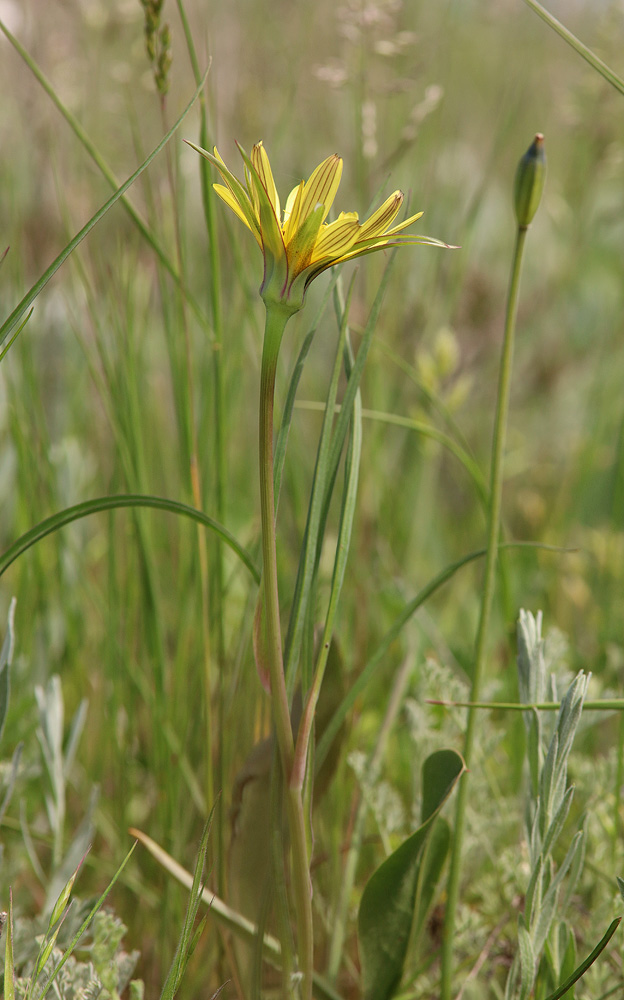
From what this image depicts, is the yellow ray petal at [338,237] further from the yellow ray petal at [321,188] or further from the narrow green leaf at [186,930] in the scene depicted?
the narrow green leaf at [186,930]

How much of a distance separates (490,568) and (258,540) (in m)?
0.24

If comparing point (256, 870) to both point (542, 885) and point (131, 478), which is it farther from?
point (131, 478)

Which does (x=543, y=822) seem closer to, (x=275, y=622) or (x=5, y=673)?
(x=275, y=622)

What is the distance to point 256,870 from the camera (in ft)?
1.69

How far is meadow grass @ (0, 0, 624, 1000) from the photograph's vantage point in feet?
1.94

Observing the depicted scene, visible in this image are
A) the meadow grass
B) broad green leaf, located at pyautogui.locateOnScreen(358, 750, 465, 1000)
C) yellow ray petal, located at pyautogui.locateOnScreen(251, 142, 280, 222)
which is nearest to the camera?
yellow ray petal, located at pyautogui.locateOnScreen(251, 142, 280, 222)

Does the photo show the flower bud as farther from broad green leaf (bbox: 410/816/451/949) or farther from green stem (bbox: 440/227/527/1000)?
broad green leaf (bbox: 410/816/451/949)

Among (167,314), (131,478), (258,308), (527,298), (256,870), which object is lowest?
(256,870)

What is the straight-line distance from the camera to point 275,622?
38cm

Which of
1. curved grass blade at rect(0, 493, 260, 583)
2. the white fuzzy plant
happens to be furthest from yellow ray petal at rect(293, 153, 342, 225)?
the white fuzzy plant

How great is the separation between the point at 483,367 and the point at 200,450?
1.25 m

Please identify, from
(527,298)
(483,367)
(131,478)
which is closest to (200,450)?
(131,478)

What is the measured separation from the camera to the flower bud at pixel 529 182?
404 millimetres

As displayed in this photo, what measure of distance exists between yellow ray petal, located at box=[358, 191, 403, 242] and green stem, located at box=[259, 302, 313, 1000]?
48mm
